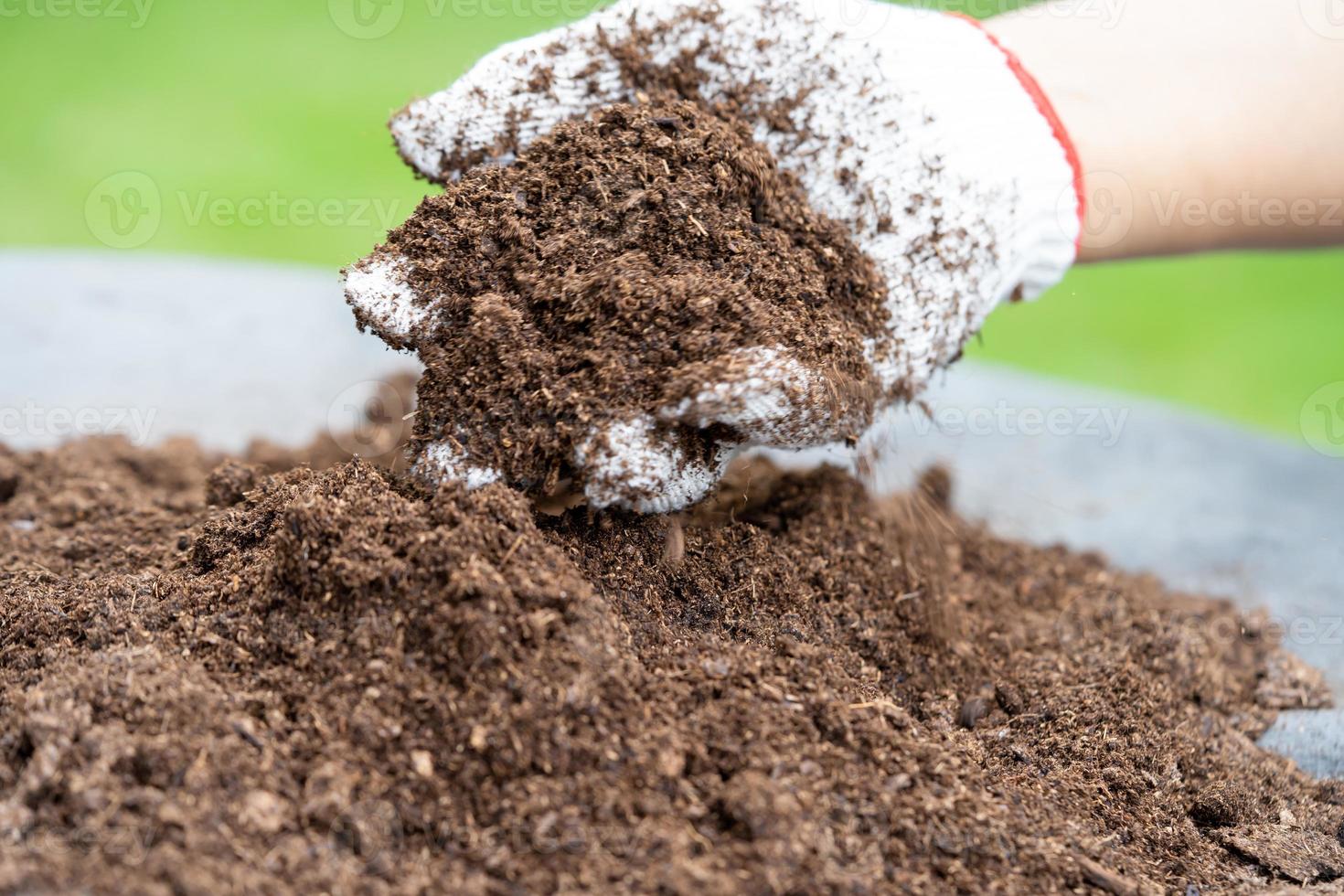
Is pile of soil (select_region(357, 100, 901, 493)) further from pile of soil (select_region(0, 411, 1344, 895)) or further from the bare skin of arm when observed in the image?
the bare skin of arm

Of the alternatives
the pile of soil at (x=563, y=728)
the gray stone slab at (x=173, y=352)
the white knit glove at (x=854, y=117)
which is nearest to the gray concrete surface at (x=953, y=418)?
the gray stone slab at (x=173, y=352)

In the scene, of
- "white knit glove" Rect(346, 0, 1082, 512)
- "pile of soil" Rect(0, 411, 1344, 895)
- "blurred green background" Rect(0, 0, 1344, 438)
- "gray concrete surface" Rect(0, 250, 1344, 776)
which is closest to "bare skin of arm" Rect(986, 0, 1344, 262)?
"white knit glove" Rect(346, 0, 1082, 512)

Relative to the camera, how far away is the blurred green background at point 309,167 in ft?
11.6

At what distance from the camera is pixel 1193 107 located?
1.77 metres

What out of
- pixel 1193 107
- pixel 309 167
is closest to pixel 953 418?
pixel 1193 107

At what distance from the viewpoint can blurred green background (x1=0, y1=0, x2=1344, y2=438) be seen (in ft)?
11.6

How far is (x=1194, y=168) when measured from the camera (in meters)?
1.77

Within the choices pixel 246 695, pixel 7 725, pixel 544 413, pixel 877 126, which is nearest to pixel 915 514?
pixel 877 126

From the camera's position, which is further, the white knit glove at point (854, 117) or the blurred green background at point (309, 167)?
the blurred green background at point (309, 167)

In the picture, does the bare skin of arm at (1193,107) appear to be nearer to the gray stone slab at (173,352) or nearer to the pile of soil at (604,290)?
the pile of soil at (604,290)

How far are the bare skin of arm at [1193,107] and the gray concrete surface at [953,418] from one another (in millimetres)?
653

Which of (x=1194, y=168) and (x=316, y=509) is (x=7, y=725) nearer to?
(x=316, y=509)

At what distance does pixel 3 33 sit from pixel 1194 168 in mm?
4602

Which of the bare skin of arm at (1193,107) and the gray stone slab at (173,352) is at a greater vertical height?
the gray stone slab at (173,352)
